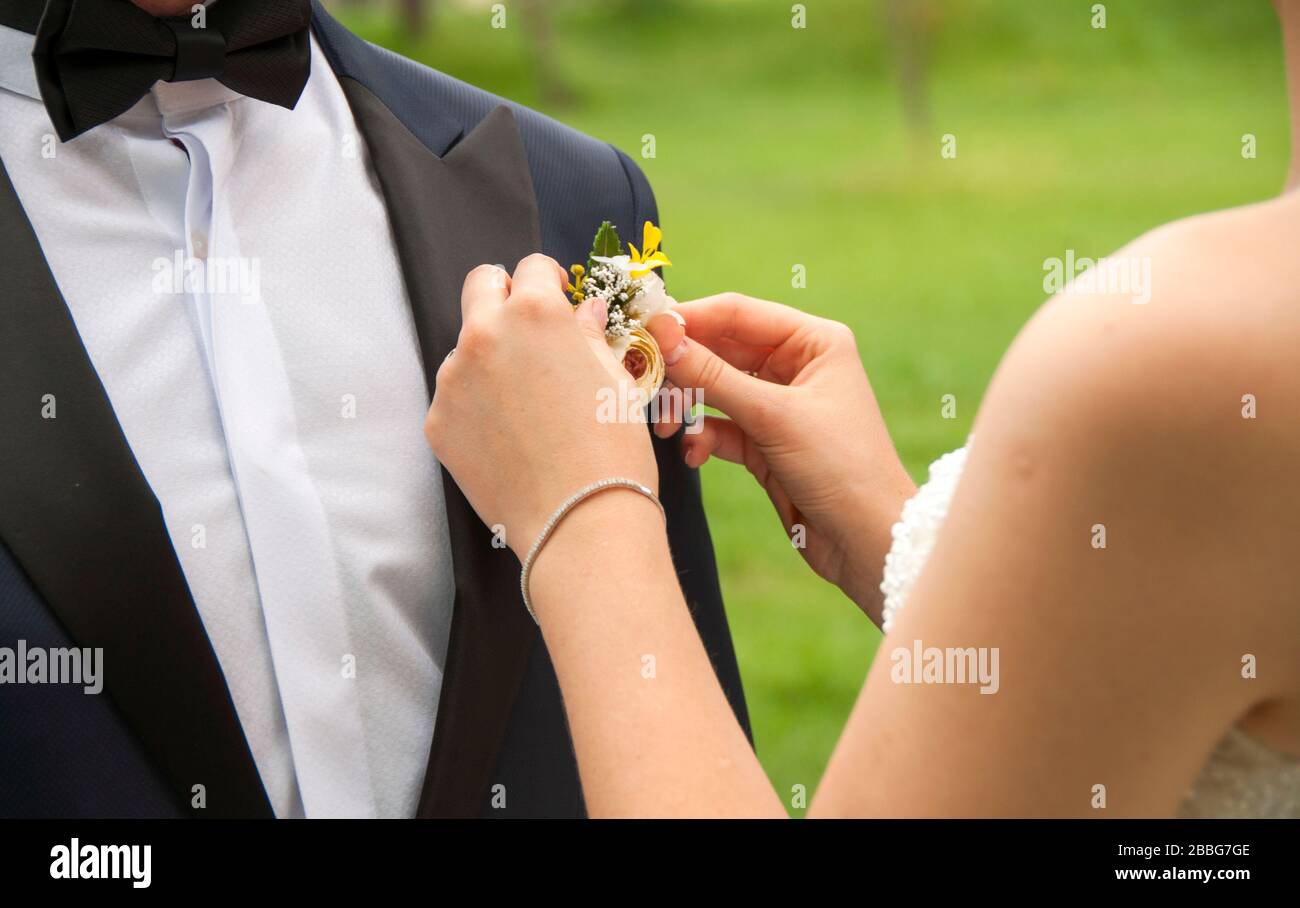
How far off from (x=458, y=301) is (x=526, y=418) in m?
0.24

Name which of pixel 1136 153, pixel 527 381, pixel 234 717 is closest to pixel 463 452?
pixel 527 381

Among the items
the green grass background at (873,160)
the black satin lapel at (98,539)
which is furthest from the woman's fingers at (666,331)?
the green grass background at (873,160)

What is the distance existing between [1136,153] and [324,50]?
49.3 ft

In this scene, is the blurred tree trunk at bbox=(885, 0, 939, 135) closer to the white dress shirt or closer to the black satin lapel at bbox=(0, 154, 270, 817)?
the white dress shirt

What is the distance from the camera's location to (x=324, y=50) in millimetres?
1658

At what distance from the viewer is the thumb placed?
163cm

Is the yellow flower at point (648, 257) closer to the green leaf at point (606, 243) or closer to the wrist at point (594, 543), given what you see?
the green leaf at point (606, 243)

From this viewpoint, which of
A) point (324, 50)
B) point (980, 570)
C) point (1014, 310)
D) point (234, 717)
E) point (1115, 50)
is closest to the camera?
point (980, 570)

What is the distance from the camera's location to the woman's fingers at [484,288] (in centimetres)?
144

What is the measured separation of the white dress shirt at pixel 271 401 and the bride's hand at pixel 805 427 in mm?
360

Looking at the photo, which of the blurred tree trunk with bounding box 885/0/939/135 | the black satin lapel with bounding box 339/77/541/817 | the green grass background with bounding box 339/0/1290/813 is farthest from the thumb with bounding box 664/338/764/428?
the blurred tree trunk with bounding box 885/0/939/135

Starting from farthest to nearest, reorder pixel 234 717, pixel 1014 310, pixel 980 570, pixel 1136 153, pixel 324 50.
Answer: pixel 1136 153
pixel 1014 310
pixel 324 50
pixel 234 717
pixel 980 570

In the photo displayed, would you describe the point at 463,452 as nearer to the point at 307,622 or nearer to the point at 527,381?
the point at 527,381

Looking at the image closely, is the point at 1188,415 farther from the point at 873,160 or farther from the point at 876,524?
the point at 873,160
